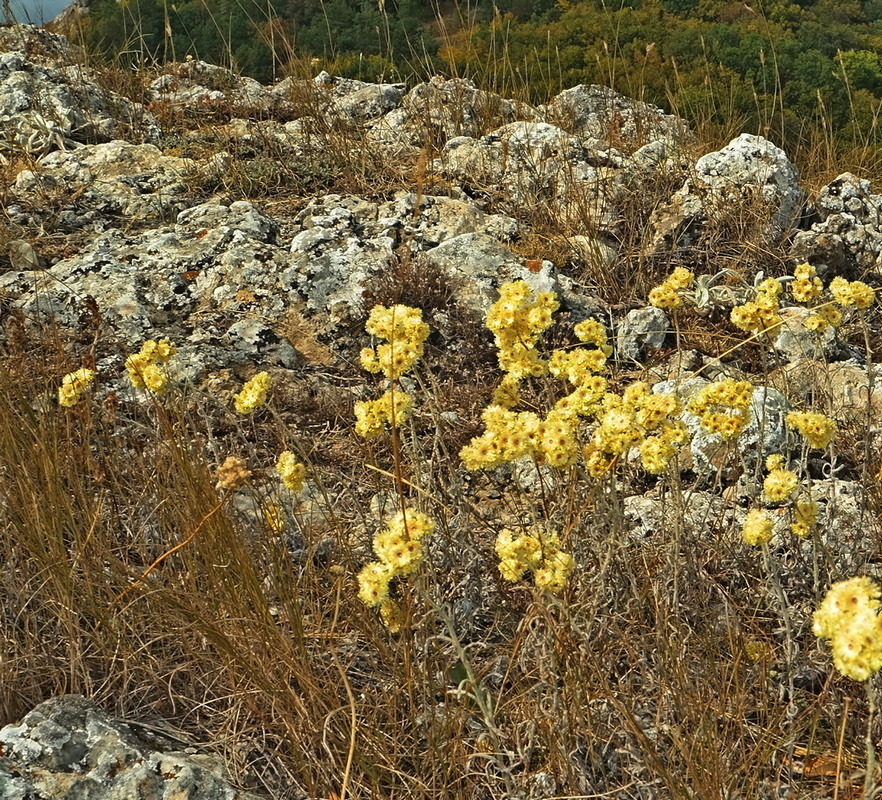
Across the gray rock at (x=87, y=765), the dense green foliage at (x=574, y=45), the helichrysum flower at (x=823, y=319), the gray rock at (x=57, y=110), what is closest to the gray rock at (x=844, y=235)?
the dense green foliage at (x=574, y=45)

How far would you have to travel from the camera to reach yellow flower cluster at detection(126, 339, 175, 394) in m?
2.42

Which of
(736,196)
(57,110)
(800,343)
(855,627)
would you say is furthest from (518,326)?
(57,110)

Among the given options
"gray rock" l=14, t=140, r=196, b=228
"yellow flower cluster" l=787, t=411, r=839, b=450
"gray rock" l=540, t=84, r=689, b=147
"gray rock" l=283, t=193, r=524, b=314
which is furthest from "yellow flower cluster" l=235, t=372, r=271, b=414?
"gray rock" l=540, t=84, r=689, b=147

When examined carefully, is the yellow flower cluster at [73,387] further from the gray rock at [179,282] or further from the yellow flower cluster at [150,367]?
the gray rock at [179,282]

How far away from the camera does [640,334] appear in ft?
12.7

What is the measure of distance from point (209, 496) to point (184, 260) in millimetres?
2401

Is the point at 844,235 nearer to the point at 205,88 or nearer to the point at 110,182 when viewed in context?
the point at 110,182

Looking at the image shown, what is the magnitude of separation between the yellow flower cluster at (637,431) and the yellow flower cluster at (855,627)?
73cm

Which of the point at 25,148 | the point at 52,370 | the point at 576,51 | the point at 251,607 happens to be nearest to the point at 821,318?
the point at 251,607

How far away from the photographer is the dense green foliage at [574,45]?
6.50m

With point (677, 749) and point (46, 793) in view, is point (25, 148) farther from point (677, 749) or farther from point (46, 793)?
point (677, 749)

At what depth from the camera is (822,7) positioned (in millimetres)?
15594

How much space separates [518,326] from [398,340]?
35cm

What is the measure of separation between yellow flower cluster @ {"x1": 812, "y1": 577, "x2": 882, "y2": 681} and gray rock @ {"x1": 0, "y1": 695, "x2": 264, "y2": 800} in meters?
1.34
